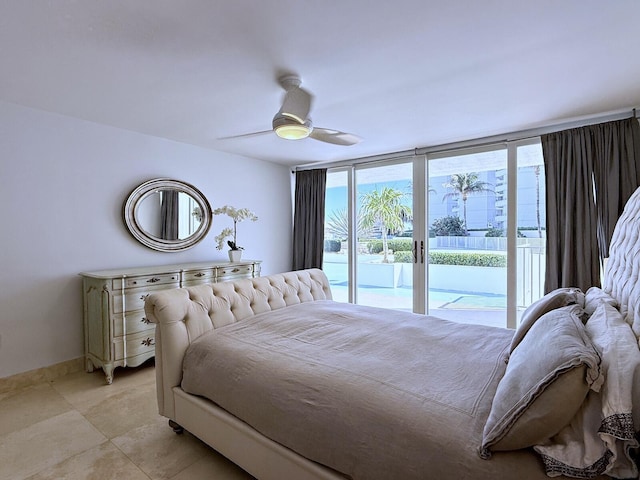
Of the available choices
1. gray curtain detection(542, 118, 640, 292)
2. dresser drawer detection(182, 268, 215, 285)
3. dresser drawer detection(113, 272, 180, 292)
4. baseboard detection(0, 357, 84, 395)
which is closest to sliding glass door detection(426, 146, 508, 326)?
gray curtain detection(542, 118, 640, 292)

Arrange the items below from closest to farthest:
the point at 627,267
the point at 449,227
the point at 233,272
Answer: the point at 627,267, the point at 233,272, the point at 449,227

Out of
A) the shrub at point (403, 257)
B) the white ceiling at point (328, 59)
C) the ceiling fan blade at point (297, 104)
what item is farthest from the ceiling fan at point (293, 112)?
the shrub at point (403, 257)

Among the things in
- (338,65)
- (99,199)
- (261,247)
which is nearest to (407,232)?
(261,247)

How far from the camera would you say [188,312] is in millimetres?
2000

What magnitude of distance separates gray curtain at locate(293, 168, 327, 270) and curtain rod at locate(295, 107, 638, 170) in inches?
14.1

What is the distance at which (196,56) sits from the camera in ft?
6.45

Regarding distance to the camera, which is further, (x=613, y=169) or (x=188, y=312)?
(x=613, y=169)

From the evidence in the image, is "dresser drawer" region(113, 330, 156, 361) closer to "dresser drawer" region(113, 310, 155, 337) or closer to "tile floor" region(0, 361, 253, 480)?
"dresser drawer" region(113, 310, 155, 337)

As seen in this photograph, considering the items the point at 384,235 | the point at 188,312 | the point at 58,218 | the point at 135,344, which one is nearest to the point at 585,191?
the point at 384,235

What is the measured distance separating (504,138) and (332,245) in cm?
262

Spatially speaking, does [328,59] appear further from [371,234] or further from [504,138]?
[371,234]

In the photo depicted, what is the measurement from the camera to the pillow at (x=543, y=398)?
0.94m

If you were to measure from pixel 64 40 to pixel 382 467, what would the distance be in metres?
2.59

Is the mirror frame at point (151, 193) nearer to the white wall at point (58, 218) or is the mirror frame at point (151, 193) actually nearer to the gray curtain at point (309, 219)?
the white wall at point (58, 218)
